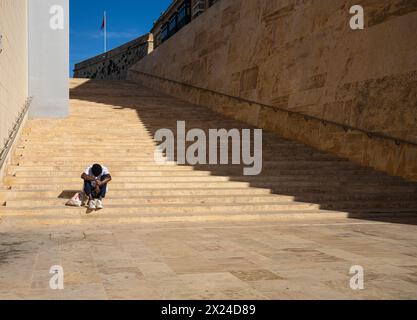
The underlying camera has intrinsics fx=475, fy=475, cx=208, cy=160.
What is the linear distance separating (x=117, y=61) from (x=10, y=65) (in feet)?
79.2

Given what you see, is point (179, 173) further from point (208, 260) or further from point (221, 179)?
point (208, 260)

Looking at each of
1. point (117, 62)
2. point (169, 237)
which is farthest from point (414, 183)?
point (117, 62)

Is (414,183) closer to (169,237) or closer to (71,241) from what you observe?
(169,237)

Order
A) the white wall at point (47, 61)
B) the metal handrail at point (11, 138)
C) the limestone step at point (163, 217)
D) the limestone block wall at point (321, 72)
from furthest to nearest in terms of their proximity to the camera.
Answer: the white wall at point (47, 61), the limestone block wall at point (321, 72), the metal handrail at point (11, 138), the limestone step at point (163, 217)

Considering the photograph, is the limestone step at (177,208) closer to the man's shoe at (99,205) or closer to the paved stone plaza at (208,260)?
the man's shoe at (99,205)

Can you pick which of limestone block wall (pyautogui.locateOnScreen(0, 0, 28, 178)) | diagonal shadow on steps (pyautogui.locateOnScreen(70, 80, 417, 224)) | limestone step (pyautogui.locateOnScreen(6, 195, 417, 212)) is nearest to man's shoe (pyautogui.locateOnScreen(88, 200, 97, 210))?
limestone step (pyautogui.locateOnScreen(6, 195, 417, 212))

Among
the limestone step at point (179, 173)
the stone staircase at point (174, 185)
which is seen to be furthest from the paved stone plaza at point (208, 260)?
the limestone step at point (179, 173)

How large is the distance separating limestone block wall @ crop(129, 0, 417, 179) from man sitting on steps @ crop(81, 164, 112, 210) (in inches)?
235

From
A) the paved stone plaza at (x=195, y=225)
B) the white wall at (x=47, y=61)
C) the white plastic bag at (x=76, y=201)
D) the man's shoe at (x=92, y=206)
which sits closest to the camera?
the paved stone plaza at (x=195, y=225)

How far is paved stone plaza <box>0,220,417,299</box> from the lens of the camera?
357 centimetres

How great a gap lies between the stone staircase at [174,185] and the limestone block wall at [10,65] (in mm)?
763

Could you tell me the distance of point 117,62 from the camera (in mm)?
32781

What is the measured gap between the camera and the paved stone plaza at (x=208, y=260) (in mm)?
3566
